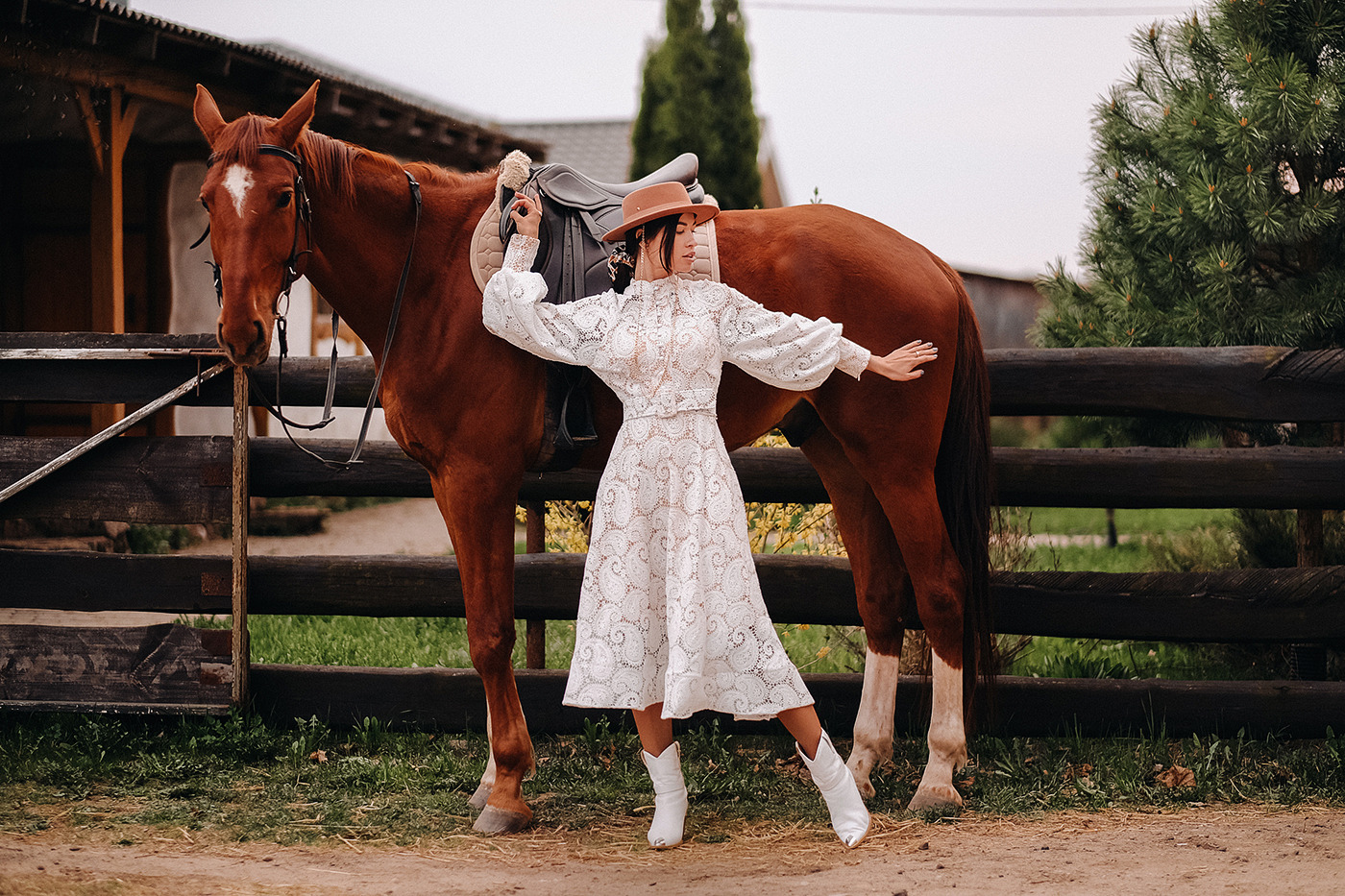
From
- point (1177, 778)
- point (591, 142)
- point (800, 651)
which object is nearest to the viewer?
point (1177, 778)

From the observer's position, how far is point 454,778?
3938 mm

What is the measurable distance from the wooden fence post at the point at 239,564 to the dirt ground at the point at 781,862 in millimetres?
942

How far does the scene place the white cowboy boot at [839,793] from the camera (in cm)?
314

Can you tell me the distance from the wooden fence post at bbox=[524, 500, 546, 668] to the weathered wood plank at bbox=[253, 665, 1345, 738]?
0.20 meters

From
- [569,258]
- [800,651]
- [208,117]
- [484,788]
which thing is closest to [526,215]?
[569,258]

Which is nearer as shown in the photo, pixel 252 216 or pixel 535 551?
pixel 252 216

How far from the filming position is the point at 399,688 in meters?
4.46

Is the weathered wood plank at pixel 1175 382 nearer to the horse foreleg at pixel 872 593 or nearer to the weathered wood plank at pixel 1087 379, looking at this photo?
the weathered wood plank at pixel 1087 379

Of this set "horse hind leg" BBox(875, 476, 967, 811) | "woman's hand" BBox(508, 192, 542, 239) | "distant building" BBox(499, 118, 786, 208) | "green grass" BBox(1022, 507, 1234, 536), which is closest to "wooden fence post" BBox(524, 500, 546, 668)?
"woman's hand" BBox(508, 192, 542, 239)

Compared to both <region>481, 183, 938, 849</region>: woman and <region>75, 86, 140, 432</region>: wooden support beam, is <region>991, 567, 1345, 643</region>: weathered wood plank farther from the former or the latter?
<region>75, 86, 140, 432</region>: wooden support beam

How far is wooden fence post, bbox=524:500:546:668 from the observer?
15.2 ft

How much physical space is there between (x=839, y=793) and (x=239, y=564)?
2.65 meters

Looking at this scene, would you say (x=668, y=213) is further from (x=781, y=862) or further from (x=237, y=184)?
(x=781, y=862)

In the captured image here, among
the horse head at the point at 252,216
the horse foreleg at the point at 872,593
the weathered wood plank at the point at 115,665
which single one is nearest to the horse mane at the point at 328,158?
the horse head at the point at 252,216
